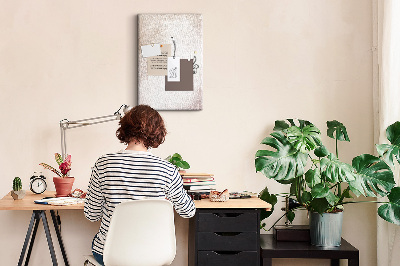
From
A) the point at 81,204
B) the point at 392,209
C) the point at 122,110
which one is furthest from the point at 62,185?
the point at 392,209

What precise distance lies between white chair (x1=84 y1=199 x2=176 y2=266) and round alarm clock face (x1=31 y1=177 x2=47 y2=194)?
124 centimetres

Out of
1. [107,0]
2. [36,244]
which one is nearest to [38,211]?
[36,244]

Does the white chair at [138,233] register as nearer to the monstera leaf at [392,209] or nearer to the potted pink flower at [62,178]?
the potted pink flower at [62,178]

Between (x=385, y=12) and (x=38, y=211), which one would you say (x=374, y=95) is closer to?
(x=385, y=12)

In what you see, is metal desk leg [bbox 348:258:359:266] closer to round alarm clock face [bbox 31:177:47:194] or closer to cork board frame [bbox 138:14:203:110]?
cork board frame [bbox 138:14:203:110]

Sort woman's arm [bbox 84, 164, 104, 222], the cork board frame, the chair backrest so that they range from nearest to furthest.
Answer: the chair backrest → woman's arm [bbox 84, 164, 104, 222] → the cork board frame

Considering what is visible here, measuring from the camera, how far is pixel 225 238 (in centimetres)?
305

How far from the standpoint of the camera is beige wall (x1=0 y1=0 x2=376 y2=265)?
11.9 feet

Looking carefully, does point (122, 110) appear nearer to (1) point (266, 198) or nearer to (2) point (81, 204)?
(2) point (81, 204)

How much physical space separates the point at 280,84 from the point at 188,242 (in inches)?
49.3

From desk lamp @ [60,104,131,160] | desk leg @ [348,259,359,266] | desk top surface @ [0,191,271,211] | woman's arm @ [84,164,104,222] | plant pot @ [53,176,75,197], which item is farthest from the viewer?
desk lamp @ [60,104,131,160]

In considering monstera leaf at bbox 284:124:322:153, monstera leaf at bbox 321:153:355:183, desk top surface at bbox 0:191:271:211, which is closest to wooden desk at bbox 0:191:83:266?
desk top surface at bbox 0:191:271:211

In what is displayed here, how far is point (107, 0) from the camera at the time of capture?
12.0 feet

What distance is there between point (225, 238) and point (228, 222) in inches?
3.7
